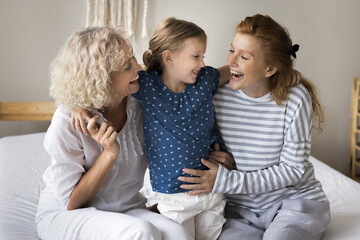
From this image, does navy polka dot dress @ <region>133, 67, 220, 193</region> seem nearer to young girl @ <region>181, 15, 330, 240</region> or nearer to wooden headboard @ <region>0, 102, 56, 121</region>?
young girl @ <region>181, 15, 330, 240</region>

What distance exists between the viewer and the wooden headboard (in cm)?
286

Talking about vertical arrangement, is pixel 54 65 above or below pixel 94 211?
above

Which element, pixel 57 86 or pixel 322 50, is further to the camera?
pixel 322 50

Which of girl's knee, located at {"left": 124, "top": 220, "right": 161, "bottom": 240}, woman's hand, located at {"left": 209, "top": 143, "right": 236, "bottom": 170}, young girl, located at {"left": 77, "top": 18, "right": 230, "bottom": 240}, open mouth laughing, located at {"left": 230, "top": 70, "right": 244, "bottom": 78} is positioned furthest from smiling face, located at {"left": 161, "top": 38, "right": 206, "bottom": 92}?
girl's knee, located at {"left": 124, "top": 220, "right": 161, "bottom": 240}

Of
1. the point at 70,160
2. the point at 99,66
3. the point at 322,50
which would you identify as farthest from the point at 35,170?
the point at 322,50

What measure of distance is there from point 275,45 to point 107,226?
0.79 meters

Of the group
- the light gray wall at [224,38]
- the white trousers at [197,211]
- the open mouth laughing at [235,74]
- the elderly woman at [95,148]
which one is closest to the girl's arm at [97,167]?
the elderly woman at [95,148]

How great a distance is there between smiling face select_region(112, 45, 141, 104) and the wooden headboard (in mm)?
1618

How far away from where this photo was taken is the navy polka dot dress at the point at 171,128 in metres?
1.50

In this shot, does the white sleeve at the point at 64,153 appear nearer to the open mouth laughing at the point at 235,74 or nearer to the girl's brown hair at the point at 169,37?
the girl's brown hair at the point at 169,37

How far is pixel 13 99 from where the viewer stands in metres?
2.99

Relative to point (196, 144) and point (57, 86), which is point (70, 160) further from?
point (196, 144)

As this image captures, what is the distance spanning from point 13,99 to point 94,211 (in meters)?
1.83

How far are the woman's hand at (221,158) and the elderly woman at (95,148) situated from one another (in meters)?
0.26
